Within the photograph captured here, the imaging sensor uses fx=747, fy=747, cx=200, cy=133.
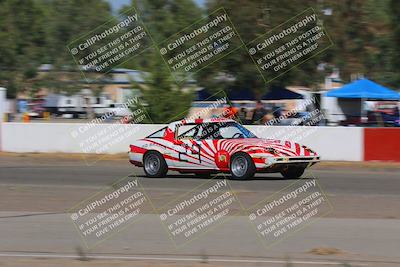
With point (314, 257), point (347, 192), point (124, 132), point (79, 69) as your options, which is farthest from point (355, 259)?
point (79, 69)

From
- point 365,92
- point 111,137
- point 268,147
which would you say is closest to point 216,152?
point 268,147

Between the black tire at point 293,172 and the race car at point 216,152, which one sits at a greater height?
the race car at point 216,152

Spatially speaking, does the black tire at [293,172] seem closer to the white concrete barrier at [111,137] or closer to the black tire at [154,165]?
the black tire at [154,165]

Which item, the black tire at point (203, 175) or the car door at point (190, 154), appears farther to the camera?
the black tire at point (203, 175)

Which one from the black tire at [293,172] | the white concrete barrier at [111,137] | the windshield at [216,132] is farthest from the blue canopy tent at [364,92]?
the windshield at [216,132]

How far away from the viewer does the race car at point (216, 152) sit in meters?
15.7

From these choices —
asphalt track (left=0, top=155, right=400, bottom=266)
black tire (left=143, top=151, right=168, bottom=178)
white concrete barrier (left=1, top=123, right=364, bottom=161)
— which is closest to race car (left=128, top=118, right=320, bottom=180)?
black tire (left=143, top=151, right=168, bottom=178)

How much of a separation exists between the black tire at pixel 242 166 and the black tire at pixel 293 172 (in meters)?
0.95

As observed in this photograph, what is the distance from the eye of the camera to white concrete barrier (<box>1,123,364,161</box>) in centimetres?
2216

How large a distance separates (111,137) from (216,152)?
8738 mm

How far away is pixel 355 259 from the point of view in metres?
7.64

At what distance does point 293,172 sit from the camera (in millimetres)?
16531

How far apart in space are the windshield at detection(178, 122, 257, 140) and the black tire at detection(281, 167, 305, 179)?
1.07 m

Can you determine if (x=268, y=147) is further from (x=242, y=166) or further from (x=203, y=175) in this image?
(x=203, y=175)
